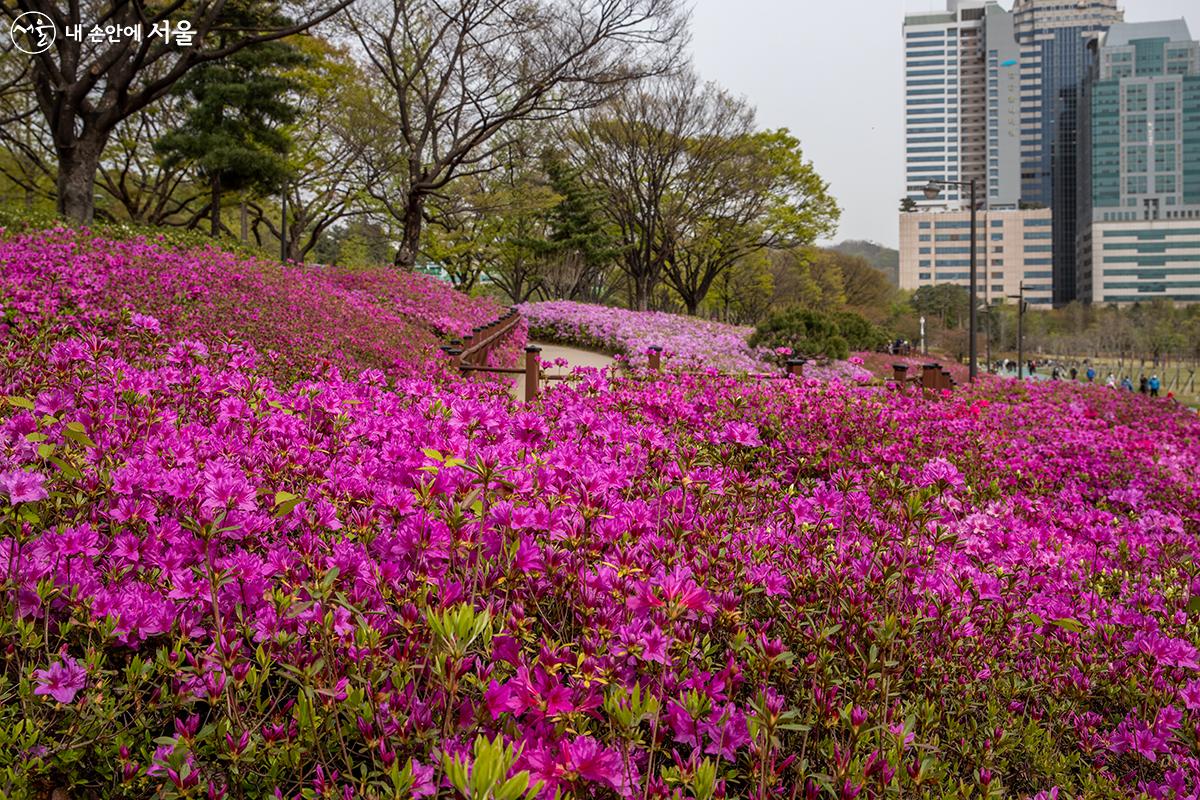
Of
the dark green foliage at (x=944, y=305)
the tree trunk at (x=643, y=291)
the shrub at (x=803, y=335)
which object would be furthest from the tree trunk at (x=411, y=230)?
the dark green foliage at (x=944, y=305)

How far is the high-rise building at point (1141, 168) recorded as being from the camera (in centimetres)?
12850

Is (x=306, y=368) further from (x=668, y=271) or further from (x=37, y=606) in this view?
(x=668, y=271)

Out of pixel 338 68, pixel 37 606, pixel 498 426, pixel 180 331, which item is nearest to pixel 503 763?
pixel 37 606

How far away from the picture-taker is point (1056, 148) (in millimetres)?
147875

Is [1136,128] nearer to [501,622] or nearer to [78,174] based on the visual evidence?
[78,174]

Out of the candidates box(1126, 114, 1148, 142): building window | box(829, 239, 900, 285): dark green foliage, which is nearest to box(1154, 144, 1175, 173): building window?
box(1126, 114, 1148, 142): building window

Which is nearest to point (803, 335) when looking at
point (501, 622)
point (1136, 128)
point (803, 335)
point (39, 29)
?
point (803, 335)

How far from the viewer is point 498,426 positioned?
103 inches

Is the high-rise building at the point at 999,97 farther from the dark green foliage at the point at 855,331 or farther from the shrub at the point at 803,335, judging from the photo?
the shrub at the point at 803,335

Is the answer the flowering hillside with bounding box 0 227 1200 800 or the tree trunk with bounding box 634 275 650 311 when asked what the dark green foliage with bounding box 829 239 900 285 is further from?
the flowering hillside with bounding box 0 227 1200 800

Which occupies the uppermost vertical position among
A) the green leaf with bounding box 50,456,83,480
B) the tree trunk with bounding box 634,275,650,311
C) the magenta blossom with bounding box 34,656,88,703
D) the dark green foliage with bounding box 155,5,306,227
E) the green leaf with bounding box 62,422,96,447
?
the dark green foliage with bounding box 155,5,306,227

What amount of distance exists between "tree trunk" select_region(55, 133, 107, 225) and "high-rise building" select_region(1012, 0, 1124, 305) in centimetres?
16198

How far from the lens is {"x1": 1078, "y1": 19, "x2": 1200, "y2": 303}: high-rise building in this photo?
128500 millimetres

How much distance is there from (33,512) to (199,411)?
1.05 metres
